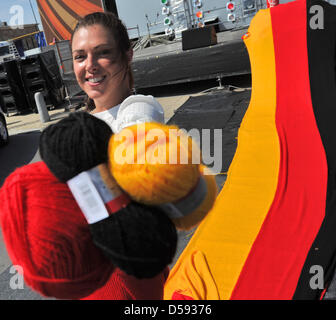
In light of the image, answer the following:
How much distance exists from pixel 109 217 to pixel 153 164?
3.8 inches

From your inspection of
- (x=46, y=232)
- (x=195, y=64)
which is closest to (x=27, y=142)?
(x=195, y=64)

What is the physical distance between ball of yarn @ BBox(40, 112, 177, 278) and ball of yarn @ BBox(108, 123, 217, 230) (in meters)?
0.02

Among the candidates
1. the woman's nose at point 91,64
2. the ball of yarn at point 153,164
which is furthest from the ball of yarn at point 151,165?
the woman's nose at point 91,64

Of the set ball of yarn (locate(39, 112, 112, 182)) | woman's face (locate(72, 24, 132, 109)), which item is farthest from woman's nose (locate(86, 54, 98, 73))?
ball of yarn (locate(39, 112, 112, 182))

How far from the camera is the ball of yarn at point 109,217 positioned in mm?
417

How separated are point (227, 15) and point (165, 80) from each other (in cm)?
570

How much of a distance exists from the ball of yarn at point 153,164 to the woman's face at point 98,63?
0.41m

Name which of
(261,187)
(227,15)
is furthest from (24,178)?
(227,15)

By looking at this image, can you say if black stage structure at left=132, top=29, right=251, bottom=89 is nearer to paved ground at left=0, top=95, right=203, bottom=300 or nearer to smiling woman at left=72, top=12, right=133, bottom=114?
paved ground at left=0, top=95, right=203, bottom=300

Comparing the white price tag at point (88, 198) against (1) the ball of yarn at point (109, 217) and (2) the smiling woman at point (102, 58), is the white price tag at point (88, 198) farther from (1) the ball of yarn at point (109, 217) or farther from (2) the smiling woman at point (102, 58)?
(2) the smiling woman at point (102, 58)

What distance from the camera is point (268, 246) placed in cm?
180

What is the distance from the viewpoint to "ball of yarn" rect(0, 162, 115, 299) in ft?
1.41

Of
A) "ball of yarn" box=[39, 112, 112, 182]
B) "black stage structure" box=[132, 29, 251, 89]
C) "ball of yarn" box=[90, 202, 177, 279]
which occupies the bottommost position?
"black stage structure" box=[132, 29, 251, 89]

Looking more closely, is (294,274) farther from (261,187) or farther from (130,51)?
(130,51)
